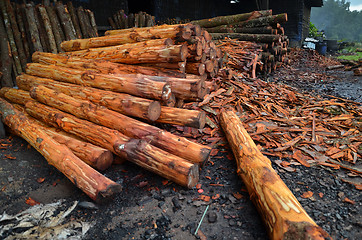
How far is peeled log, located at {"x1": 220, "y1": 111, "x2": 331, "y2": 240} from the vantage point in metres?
1.61

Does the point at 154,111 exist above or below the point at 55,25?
below

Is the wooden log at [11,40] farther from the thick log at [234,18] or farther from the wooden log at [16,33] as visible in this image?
the thick log at [234,18]

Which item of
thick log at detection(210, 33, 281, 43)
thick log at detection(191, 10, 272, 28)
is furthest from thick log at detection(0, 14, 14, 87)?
thick log at detection(191, 10, 272, 28)

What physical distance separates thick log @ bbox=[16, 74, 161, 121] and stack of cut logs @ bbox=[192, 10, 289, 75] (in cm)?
557

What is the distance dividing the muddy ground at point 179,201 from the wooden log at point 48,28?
453 cm

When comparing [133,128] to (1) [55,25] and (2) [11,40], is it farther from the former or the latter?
(1) [55,25]

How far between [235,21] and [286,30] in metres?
11.4

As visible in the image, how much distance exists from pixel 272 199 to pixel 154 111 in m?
1.92

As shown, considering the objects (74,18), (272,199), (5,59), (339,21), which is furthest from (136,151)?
(339,21)

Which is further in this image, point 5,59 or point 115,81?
point 5,59

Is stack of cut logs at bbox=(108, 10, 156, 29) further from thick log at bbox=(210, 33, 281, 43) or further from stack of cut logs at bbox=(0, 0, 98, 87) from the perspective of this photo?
thick log at bbox=(210, 33, 281, 43)

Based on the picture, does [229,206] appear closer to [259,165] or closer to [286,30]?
[259,165]

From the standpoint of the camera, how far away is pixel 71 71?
441cm

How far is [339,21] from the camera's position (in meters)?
56.3
